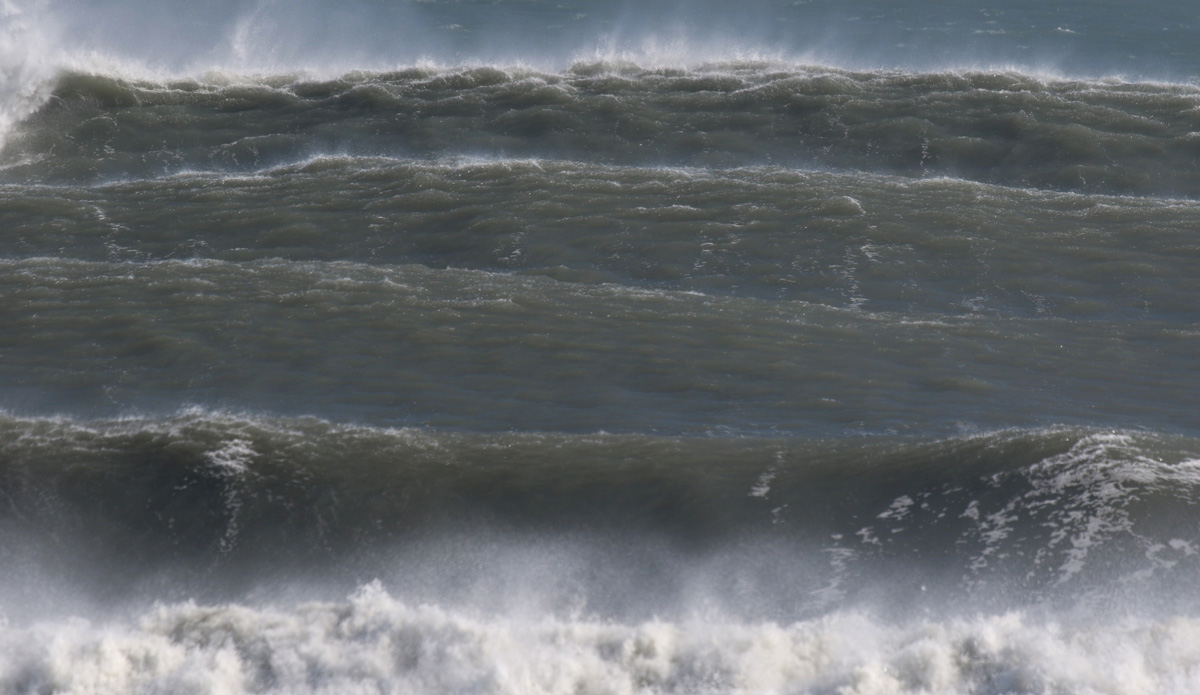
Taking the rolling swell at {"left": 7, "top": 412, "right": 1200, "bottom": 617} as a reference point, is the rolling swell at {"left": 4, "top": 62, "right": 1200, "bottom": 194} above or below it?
above

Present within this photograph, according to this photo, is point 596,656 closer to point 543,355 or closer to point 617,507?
point 617,507

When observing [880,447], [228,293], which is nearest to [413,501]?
[880,447]

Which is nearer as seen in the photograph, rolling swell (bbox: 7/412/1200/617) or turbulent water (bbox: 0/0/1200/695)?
turbulent water (bbox: 0/0/1200/695)

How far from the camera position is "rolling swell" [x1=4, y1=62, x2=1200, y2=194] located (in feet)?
92.5

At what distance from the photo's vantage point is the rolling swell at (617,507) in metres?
13.7

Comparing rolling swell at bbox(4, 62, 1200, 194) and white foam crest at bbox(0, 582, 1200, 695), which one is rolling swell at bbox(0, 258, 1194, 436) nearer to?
white foam crest at bbox(0, 582, 1200, 695)

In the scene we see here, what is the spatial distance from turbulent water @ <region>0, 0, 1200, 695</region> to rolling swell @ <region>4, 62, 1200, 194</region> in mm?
140

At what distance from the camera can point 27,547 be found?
14.3 meters

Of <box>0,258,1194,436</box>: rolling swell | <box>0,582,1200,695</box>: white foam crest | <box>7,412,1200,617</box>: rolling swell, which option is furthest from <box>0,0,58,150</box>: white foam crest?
<box>0,582,1200,695</box>: white foam crest

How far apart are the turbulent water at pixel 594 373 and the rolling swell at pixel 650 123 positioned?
5.5 inches

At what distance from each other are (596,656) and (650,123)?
63.6 feet

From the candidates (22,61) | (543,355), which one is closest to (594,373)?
(543,355)

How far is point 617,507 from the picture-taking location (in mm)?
14875

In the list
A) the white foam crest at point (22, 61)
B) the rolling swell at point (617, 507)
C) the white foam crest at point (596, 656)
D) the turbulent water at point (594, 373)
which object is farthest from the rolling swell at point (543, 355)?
the white foam crest at point (22, 61)
